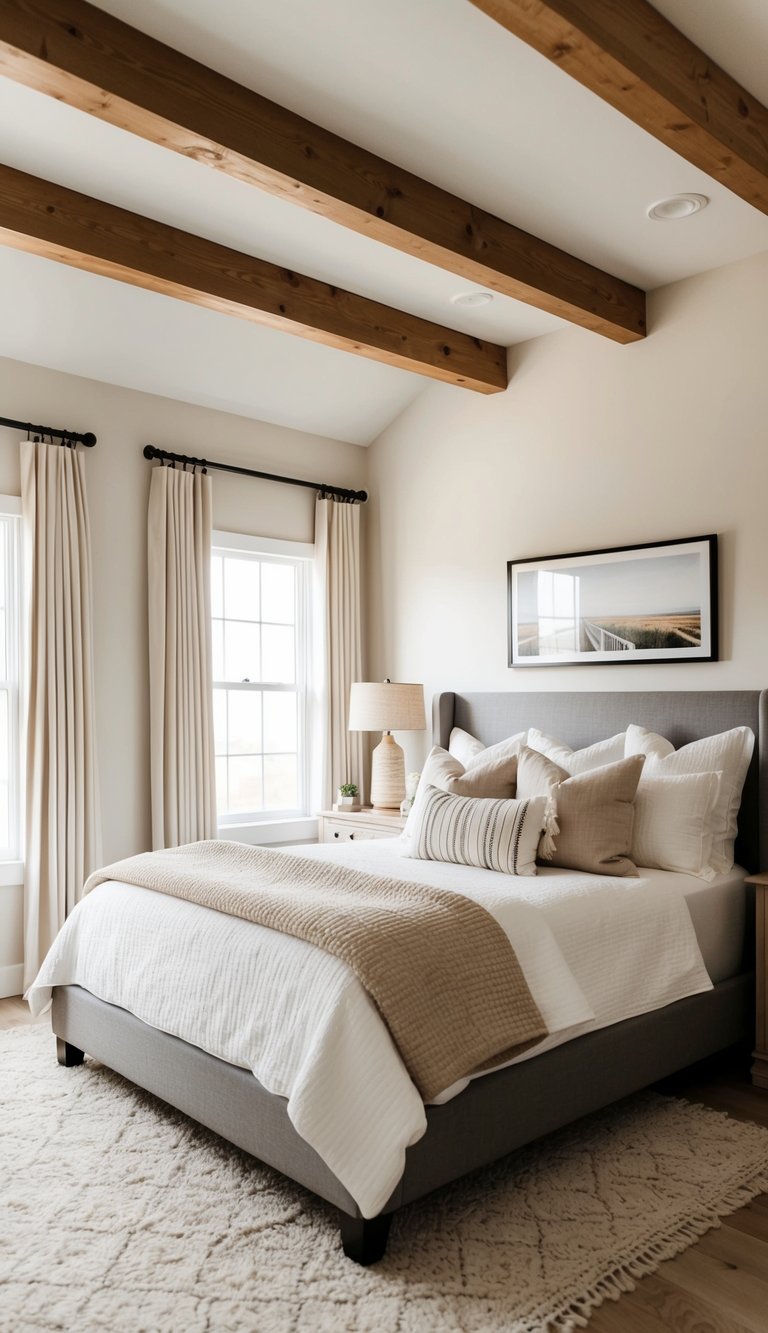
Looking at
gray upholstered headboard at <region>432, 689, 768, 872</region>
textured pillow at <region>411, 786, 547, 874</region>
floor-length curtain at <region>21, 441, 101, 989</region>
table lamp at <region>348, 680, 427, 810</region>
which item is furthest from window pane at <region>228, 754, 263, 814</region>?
textured pillow at <region>411, 786, 547, 874</region>

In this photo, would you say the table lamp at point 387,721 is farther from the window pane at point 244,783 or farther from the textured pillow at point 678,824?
the textured pillow at point 678,824

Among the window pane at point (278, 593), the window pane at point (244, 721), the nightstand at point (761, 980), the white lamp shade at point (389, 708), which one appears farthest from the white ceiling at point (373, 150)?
the nightstand at point (761, 980)

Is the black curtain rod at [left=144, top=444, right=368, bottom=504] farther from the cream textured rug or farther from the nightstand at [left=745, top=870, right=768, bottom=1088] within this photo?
the nightstand at [left=745, top=870, right=768, bottom=1088]

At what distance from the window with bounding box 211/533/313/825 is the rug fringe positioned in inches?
119

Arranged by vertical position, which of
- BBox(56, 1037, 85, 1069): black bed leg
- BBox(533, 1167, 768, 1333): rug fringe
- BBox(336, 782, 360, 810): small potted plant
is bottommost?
BBox(533, 1167, 768, 1333): rug fringe

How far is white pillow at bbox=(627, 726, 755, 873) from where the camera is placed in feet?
11.5

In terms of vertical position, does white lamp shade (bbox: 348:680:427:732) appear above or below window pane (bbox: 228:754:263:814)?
above

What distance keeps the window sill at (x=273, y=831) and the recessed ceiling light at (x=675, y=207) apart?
10.5 feet

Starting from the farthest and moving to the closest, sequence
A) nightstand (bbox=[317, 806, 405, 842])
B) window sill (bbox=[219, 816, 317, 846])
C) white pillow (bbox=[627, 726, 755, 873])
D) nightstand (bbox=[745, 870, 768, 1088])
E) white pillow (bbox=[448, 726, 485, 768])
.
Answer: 1. window sill (bbox=[219, 816, 317, 846])
2. nightstand (bbox=[317, 806, 405, 842])
3. white pillow (bbox=[448, 726, 485, 768])
4. white pillow (bbox=[627, 726, 755, 873])
5. nightstand (bbox=[745, 870, 768, 1088])

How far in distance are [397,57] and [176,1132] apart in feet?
9.82

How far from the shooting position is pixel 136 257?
353cm

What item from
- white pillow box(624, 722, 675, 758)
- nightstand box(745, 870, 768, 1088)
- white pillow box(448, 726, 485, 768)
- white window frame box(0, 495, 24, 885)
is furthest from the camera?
white pillow box(448, 726, 485, 768)

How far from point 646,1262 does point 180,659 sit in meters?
3.14

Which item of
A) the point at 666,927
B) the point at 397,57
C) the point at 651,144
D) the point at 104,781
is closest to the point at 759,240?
the point at 651,144
